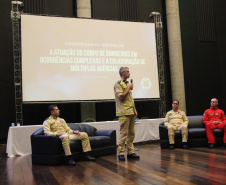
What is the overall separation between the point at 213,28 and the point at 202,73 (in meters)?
1.70

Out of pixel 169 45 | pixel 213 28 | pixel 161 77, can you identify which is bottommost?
pixel 161 77

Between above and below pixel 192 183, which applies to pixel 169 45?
above

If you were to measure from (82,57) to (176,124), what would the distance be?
2.92m

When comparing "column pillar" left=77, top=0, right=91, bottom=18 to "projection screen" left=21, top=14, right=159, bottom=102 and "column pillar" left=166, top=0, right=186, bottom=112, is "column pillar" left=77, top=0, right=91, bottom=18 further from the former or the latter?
"column pillar" left=166, top=0, right=186, bottom=112

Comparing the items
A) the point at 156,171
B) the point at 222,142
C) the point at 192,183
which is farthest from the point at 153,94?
the point at 192,183

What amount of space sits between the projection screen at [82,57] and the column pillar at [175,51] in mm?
1462

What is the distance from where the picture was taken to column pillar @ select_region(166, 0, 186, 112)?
9117 millimetres

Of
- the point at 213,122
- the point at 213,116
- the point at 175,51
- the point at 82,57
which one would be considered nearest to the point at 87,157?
the point at 213,122

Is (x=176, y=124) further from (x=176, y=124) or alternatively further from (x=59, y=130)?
(x=59, y=130)

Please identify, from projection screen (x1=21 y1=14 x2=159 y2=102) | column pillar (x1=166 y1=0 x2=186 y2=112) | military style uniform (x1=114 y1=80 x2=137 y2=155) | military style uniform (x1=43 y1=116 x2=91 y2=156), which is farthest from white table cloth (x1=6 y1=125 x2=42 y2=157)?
column pillar (x1=166 y1=0 x2=186 y2=112)

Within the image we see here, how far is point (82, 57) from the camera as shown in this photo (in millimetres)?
7172

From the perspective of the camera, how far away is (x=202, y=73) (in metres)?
9.80

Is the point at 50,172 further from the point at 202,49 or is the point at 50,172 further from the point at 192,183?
the point at 202,49

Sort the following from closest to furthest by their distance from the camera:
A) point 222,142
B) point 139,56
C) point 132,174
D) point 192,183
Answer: point 192,183 < point 132,174 < point 222,142 < point 139,56
